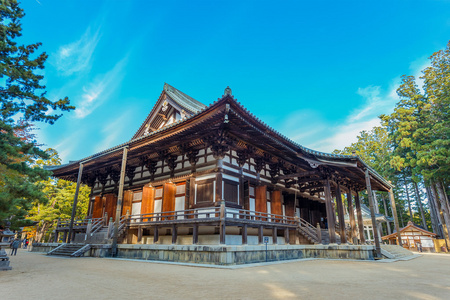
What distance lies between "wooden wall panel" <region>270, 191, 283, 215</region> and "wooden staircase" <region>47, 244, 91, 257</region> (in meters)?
11.4

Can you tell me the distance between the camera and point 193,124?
38.8 ft

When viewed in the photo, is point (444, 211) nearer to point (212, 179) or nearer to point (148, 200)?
point (212, 179)

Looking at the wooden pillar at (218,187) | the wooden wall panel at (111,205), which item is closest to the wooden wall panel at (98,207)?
the wooden wall panel at (111,205)

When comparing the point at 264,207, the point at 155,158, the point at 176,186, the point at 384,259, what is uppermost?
the point at 155,158

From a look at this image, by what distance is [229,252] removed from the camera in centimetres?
989

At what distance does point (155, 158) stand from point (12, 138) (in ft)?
28.0

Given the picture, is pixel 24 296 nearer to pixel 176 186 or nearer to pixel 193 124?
pixel 193 124

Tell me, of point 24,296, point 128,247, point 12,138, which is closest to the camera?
point 24,296

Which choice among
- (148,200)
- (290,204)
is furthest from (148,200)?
(290,204)

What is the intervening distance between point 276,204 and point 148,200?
8.48 metres

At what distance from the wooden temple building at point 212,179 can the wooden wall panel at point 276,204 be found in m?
0.07

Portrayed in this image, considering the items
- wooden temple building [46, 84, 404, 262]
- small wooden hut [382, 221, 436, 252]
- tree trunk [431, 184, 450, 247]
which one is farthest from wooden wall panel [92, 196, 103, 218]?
tree trunk [431, 184, 450, 247]

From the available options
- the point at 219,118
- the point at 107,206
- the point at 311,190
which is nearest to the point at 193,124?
the point at 219,118

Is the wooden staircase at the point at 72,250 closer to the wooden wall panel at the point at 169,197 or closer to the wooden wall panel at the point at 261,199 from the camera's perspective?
the wooden wall panel at the point at 169,197
